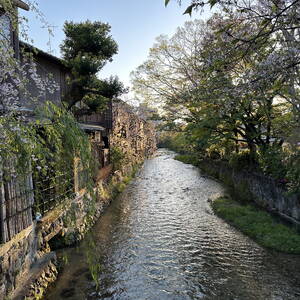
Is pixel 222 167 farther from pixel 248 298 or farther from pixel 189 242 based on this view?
pixel 248 298

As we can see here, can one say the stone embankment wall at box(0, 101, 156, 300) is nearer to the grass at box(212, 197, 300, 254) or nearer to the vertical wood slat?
the vertical wood slat

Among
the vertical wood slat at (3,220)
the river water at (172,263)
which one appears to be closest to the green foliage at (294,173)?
the river water at (172,263)

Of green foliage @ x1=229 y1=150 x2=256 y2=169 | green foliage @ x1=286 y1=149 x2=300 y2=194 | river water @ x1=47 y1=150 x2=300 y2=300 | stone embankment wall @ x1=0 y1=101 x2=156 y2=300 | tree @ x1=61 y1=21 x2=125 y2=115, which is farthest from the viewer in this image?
green foliage @ x1=229 y1=150 x2=256 y2=169

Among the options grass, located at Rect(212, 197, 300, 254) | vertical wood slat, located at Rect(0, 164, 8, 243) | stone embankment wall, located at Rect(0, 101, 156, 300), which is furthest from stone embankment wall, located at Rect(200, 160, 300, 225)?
vertical wood slat, located at Rect(0, 164, 8, 243)

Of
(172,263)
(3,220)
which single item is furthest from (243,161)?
(3,220)

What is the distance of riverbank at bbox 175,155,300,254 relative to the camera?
7578 mm

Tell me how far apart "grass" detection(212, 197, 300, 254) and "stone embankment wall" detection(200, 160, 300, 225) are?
0.53 meters

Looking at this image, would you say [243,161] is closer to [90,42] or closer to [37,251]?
[90,42]

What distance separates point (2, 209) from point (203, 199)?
10.5 m

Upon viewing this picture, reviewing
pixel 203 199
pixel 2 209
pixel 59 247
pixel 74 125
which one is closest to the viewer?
pixel 74 125

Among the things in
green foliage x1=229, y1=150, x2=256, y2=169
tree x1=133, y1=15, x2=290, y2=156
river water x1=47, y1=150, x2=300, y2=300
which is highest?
tree x1=133, y1=15, x2=290, y2=156

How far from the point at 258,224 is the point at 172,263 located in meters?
Answer: 3.92

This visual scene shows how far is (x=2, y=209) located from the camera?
15.1 ft

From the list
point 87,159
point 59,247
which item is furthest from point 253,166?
point 87,159
